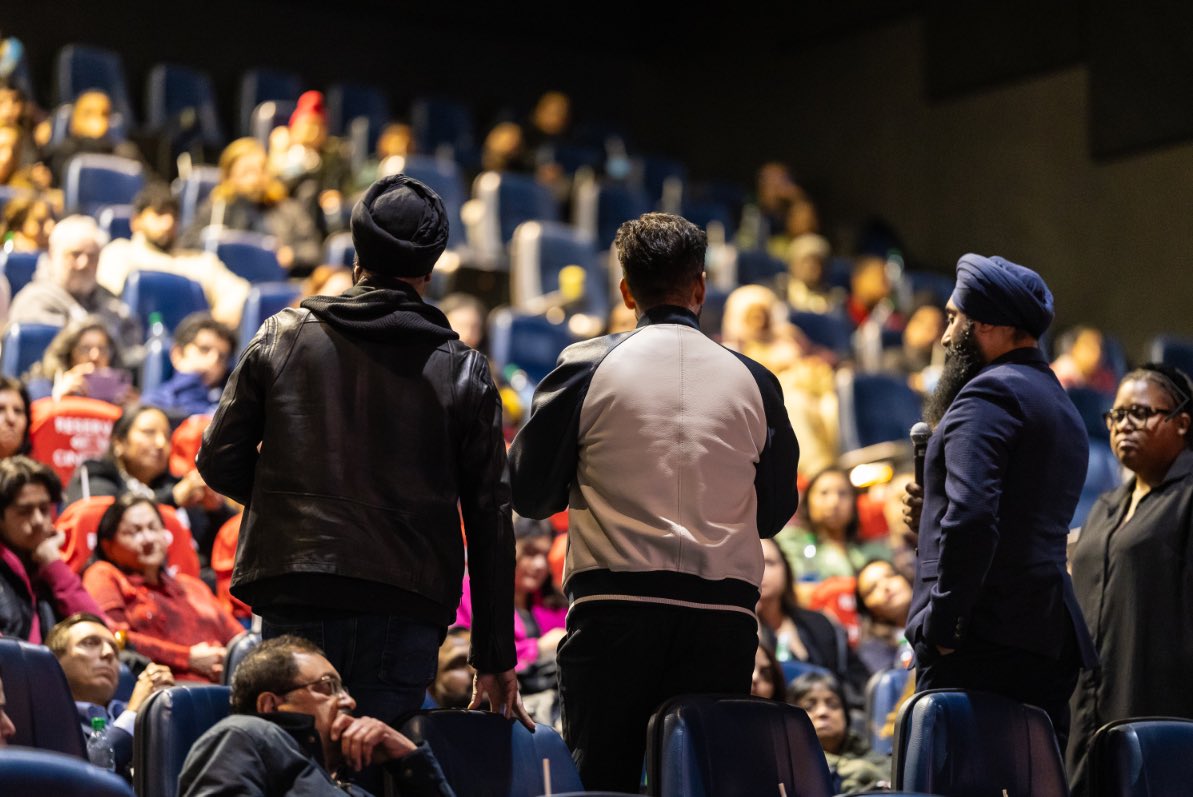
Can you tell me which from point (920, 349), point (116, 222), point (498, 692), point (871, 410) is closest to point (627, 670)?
point (498, 692)

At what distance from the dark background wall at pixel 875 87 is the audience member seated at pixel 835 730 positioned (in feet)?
16.2

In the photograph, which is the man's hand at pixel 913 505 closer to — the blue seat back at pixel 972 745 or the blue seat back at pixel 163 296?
the blue seat back at pixel 972 745

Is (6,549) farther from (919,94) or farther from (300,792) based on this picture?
(919,94)

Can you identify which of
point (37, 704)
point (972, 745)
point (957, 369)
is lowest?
point (972, 745)

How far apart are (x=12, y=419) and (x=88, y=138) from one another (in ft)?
12.1

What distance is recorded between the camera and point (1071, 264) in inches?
357

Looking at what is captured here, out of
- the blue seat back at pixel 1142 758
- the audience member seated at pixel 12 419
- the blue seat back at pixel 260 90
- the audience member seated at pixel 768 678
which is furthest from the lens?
the blue seat back at pixel 260 90

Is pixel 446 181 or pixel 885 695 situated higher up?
pixel 446 181

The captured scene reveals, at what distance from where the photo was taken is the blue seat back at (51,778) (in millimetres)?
1830

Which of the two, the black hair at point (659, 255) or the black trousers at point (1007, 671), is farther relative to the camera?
the black trousers at point (1007, 671)

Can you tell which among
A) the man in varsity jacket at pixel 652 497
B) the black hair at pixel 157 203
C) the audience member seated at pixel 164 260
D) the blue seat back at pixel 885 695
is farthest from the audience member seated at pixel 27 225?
the man in varsity jacket at pixel 652 497

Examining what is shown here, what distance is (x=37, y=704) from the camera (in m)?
2.51

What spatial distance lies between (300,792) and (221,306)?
4.45 metres

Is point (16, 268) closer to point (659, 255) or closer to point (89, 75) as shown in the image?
point (89, 75)
